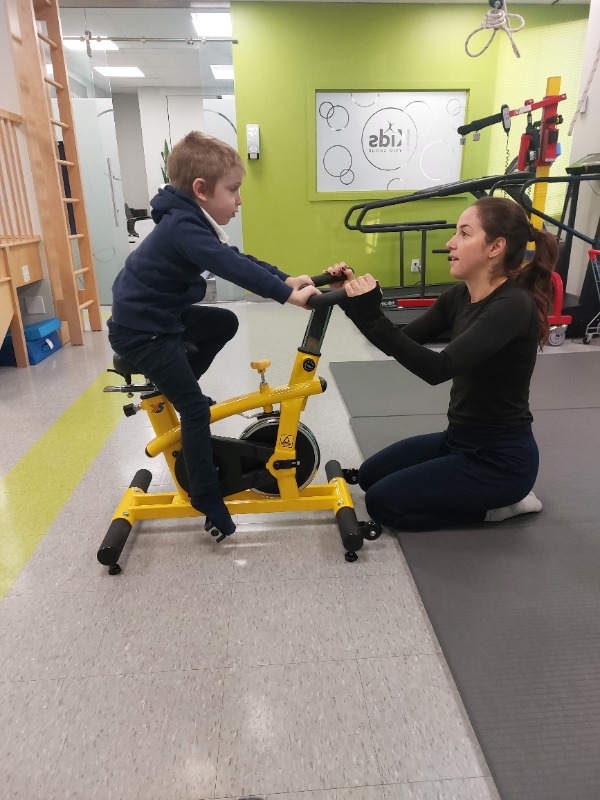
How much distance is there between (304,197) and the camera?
246 inches

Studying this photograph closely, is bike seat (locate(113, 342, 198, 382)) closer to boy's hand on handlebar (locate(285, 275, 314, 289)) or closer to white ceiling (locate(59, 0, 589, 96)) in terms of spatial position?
boy's hand on handlebar (locate(285, 275, 314, 289))

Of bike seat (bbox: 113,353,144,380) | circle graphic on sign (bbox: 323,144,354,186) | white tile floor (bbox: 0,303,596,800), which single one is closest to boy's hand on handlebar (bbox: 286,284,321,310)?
bike seat (bbox: 113,353,144,380)

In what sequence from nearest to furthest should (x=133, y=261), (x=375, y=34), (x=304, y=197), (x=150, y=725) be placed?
(x=150, y=725) < (x=133, y=261) < (x=375, y=34) < (x=304, y=197)

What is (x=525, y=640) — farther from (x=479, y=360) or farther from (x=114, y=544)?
(x=114, y=544)

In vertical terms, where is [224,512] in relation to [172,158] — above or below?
below

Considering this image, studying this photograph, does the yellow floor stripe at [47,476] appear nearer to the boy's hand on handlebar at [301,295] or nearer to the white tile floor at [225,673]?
the white tile floor at [225,673]

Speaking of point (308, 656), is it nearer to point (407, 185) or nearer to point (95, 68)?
point (407, 185)

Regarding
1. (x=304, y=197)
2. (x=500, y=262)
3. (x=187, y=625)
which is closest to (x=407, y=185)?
(x=304, y=197)

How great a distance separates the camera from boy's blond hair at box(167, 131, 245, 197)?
1.61 metres

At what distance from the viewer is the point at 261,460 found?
1.96m

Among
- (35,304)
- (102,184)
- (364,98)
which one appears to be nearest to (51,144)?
(35,304)

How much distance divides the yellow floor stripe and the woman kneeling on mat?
1.26 m

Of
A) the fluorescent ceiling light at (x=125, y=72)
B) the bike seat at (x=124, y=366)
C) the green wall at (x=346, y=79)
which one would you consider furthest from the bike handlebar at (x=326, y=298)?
the fluorescent ceiling light at (x=125, y=72)

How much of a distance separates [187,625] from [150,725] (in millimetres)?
320
